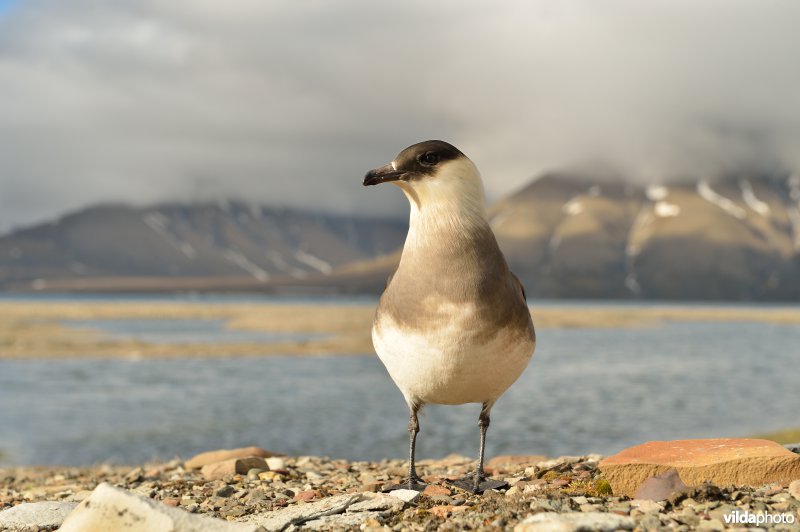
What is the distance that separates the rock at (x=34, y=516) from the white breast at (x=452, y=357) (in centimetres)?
451

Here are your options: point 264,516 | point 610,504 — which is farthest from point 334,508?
point 610,504

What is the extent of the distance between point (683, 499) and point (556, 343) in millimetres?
76203

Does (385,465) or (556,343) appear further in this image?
(556,343)

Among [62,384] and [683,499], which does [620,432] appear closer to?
[683,499]

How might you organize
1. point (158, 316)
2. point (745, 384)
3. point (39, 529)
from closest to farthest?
point (39, 529) < point (745, 384) < point (158, 316)

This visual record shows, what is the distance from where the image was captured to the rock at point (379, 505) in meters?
8.35

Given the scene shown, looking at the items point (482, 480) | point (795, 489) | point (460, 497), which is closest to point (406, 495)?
point (460, 497)

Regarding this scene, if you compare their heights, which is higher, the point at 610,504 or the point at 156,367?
the point at 610,504

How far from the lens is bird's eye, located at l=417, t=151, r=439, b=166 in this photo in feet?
27.0

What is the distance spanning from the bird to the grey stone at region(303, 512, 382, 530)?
1.39m

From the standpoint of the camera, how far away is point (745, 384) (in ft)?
165

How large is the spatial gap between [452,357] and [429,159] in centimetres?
211

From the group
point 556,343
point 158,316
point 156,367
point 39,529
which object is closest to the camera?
point 39,529

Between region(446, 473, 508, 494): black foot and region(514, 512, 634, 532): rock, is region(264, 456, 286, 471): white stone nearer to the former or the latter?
region(446, 473, 508, 494): black foot
